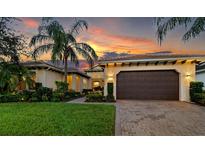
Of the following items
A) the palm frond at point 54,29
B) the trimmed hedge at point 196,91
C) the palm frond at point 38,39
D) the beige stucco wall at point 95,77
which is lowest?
the trimmed hedge at point 196,91

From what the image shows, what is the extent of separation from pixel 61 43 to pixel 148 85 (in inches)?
270

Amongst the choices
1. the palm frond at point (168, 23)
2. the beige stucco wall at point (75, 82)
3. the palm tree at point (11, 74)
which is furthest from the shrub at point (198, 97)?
the beige stucco wall at point (75, 82)

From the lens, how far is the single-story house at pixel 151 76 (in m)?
12.5

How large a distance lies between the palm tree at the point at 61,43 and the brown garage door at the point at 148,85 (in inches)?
117

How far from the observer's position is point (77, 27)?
13.0m

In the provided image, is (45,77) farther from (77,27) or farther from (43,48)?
(77,27)

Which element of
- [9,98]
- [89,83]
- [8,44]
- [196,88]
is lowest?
[9,98]

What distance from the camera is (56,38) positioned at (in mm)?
11602

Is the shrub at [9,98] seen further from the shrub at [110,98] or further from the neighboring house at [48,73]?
the shrub at [110,98]

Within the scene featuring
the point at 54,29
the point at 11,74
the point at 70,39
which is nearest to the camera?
the point at 11,74

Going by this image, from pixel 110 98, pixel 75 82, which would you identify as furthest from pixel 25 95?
pixel 75 82

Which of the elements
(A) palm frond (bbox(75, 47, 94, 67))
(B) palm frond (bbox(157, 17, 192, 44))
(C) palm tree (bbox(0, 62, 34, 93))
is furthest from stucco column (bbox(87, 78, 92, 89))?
(B) palm frond (bbox(157, 17, 192, 44))

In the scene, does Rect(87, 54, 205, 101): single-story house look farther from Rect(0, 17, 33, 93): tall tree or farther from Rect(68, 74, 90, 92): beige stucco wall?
Rect(68, 74, 90, 92): beige stucco wall
